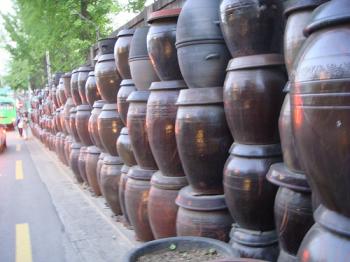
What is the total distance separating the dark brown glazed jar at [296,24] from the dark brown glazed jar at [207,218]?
125 cm

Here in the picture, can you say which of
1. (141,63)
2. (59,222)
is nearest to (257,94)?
(141,63)

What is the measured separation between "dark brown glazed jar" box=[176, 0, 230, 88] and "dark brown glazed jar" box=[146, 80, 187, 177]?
409 millimetres

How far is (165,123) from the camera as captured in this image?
369cm

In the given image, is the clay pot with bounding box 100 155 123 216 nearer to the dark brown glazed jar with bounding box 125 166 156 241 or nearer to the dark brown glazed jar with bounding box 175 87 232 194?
the dark brown glazed jar with bounding box 125 166 156 241

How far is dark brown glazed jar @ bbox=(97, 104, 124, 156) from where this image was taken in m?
5.48

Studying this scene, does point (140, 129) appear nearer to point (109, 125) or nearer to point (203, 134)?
point (203, 134)

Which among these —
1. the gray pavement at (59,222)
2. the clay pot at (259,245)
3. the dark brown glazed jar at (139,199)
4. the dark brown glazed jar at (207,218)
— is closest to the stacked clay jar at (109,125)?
the gray pavement at (59,222)

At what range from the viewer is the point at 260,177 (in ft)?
9.50

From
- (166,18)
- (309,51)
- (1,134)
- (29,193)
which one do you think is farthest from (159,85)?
(1,134)

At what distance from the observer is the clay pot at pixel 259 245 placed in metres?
3.01

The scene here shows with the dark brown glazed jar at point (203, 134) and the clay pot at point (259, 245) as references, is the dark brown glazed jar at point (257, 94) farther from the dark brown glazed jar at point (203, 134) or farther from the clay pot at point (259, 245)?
the clay pot at point (259, 245)

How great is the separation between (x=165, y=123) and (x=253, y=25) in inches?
47.5

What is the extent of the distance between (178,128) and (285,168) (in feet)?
3.11

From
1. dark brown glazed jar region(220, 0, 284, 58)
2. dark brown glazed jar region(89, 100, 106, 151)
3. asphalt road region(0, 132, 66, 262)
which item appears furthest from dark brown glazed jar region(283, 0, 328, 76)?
dark brown glazed jar region(89, 100, 106, 151)
